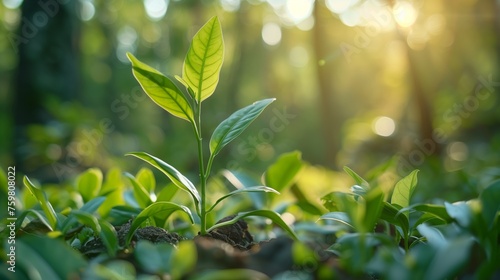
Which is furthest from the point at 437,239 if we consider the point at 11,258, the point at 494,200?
the point at 11,258

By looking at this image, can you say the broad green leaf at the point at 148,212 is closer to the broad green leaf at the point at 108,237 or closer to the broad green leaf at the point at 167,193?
the broad green leaf at the point at 108,237

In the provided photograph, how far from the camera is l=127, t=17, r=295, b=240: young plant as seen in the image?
1.03 meters

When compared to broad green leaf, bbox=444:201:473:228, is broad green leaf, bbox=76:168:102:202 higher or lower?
lower

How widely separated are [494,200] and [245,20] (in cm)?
2080

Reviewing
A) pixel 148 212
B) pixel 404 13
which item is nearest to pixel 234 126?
pixel 148 212

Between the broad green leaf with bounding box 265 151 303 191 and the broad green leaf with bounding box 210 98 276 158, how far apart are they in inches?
15.7

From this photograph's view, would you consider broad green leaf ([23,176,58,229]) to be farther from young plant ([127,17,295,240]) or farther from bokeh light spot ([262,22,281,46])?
bokeh light spot ([262,22,281,46])

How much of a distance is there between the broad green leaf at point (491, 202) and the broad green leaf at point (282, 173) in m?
0.62


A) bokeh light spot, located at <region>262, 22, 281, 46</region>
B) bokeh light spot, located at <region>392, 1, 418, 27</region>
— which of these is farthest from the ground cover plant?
bokeh light spot, located at <region>262, 22, 281, 46</region>

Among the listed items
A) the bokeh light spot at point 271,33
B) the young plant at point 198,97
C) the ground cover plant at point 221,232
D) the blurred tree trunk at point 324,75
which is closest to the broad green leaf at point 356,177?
the ground cover plant at point 221,232

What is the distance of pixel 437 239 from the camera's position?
882 mm

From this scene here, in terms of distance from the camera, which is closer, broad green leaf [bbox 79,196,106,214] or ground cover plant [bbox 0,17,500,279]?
ground cover plant [bbox 0,17,500,279]

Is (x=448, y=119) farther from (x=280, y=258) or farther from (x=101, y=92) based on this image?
(x=101, y=92)

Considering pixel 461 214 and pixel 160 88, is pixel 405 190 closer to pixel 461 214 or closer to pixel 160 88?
pixel 461 214
